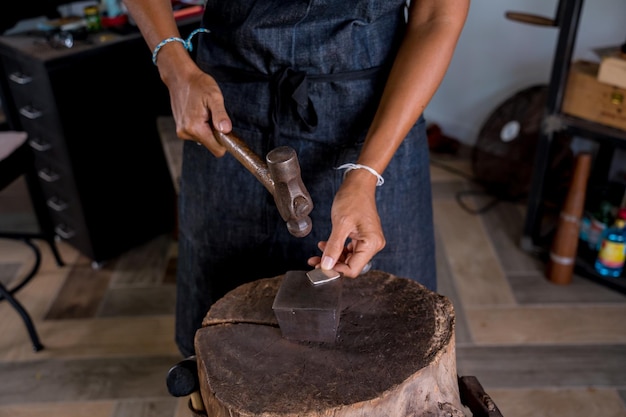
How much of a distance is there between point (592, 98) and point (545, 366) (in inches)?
36.3

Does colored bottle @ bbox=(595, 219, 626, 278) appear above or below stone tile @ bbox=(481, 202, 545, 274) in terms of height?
above

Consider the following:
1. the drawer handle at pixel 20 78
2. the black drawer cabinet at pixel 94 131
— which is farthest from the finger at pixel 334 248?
the drawer handle at pixel 20 78

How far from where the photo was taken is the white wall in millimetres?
2586

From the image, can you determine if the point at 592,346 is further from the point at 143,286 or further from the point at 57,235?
the point at 57,235

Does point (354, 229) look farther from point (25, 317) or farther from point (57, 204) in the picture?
point (57, 204)

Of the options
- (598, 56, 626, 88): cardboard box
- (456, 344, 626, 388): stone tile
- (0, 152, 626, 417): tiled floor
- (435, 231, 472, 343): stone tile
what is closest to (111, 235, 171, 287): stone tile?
(0, 152, 626, 417): tiled floor

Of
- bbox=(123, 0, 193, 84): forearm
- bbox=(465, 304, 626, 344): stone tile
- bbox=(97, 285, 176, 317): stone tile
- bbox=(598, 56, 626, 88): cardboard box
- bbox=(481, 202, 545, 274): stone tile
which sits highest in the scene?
bbox=(123, 0, 193, 84): forearm

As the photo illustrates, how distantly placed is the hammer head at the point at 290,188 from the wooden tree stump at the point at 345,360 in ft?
0.55

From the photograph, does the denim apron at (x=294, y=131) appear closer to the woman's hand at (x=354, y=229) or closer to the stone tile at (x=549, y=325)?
the woman's hand at (x=354, y=229)

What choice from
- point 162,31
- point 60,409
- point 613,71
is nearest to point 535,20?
point 613,71

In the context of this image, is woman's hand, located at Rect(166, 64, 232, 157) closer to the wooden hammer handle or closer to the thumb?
the thumb

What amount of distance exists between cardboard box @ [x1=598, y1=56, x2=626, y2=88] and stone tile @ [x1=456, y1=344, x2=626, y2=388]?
2.86 ft

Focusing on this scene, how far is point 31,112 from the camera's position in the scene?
93.2 inches

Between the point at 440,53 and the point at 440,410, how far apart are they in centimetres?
57
